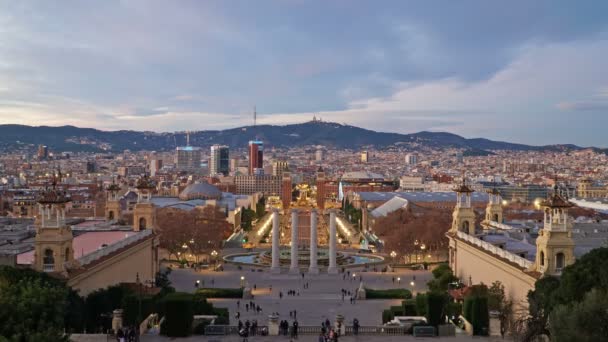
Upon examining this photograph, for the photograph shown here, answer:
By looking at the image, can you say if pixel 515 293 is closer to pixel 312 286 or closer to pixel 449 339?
pixel 449 339

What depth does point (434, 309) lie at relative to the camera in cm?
3153

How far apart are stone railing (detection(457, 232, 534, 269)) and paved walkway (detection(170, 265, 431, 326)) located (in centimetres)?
608

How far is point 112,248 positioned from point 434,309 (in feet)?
61.0

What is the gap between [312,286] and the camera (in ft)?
190

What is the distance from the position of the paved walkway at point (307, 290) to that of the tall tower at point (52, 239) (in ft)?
37.6

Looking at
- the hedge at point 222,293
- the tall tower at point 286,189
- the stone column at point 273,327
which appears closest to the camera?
the stone column at point 273,327

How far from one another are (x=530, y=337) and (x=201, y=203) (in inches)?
3780

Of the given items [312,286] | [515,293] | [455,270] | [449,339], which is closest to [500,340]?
[449,339]

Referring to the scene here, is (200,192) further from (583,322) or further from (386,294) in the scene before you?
(583,322)

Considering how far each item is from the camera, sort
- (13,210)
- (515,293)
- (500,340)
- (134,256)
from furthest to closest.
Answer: (13,210)
(134,256)
(515,293)
(500,340)

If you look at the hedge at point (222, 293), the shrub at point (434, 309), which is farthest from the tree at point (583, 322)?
the hedge at point (222, 293)

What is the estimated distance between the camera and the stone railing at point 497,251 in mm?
35644

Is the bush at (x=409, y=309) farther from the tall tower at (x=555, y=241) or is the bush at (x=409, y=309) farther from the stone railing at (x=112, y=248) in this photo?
the stone railing at (x=112, y=248)

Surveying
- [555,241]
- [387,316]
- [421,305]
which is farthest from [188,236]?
[555,241]
